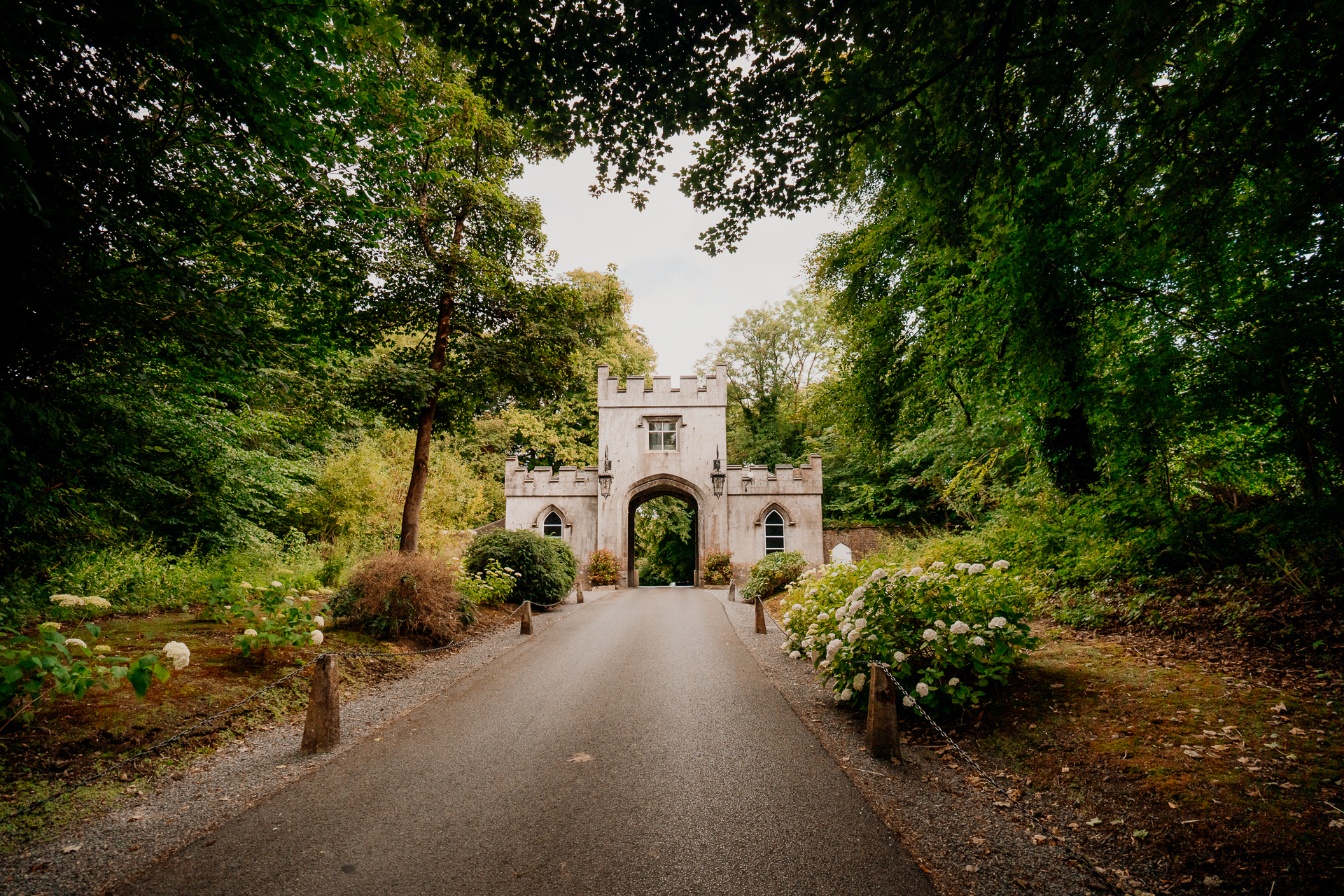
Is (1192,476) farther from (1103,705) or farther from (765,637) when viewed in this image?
(765,637)

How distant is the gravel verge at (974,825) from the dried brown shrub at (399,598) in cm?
575

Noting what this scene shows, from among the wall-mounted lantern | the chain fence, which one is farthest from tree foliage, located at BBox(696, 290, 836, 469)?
the chain fence

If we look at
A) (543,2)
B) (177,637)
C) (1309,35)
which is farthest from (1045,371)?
(177,637)

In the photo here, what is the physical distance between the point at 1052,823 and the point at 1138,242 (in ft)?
12.3

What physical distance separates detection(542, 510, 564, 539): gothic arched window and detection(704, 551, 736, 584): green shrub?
6001 millimetres

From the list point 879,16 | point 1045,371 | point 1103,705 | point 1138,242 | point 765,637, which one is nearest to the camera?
point 879,16

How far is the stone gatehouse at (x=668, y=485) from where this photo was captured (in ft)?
69.2

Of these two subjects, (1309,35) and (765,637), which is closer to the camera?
(1309,35)

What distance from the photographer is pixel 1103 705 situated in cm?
404

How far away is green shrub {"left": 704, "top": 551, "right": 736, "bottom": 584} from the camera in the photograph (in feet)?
67.8

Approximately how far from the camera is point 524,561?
12148 mm

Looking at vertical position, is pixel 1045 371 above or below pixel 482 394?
below

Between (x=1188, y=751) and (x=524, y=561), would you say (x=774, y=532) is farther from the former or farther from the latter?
(x=1188, y=751)

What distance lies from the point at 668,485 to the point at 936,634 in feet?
58.3
